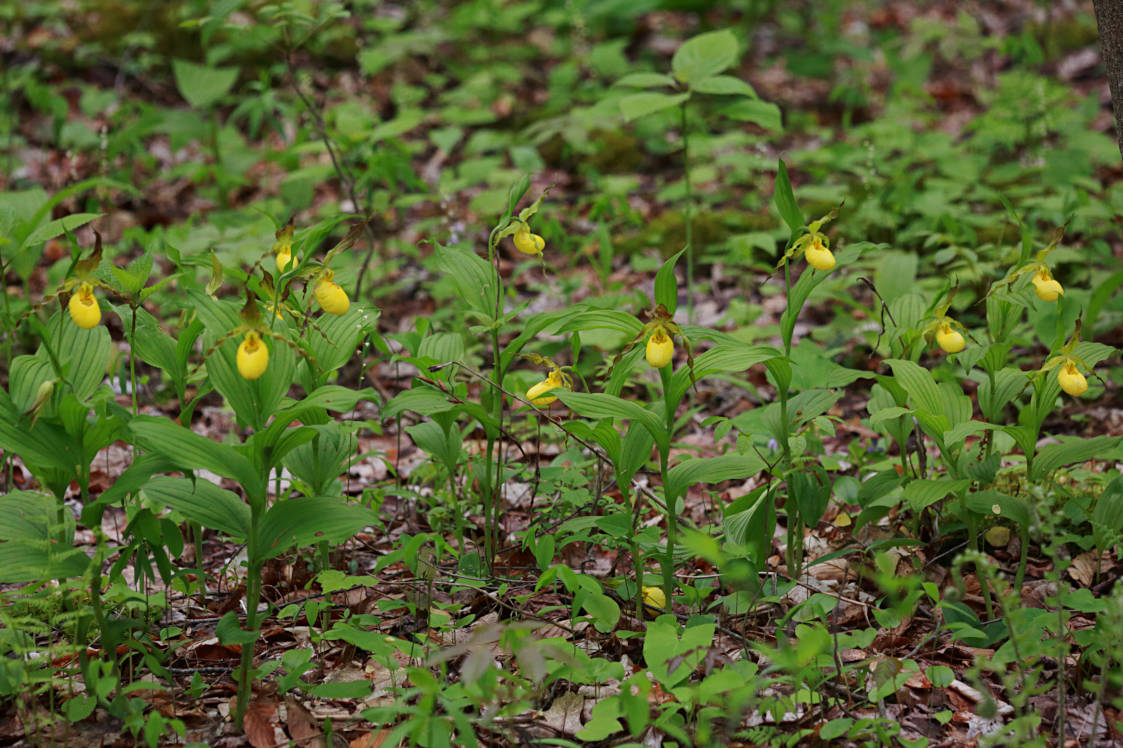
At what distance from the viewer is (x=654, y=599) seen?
6.51 ft

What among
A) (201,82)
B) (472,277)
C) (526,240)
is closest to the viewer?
(526,240)

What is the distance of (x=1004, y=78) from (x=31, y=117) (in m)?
5.42

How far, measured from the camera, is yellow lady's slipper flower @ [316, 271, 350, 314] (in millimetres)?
1716

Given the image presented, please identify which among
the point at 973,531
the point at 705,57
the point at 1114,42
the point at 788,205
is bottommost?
the point at 973,531

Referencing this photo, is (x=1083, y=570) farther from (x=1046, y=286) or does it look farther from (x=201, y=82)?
(x=201, y=82)

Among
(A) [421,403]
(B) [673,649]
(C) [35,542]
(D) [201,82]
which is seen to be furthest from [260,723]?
(D) [201,82]

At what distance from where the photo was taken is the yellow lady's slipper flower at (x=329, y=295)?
172cm

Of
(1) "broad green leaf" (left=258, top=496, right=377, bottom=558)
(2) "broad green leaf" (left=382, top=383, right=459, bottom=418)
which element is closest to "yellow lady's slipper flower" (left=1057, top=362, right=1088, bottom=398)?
(2) "broad green leaf" (left=382, top=383, right=459, bottom=418)

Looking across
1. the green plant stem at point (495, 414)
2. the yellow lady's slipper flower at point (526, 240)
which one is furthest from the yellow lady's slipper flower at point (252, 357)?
the yellow lady's slipper flower at point (526, 240)

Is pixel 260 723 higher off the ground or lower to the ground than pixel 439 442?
lower

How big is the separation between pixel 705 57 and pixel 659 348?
1.94 m

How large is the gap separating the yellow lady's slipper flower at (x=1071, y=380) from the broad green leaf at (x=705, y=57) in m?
1.73

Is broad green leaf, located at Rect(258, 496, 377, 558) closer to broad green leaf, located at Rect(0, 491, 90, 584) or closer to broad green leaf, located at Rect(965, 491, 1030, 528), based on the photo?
broad green leaf, located at Rect(0, 491, 90, 584)

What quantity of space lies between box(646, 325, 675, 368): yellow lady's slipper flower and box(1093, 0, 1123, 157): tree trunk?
1.15 metres
